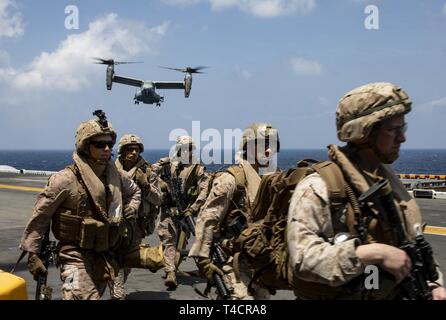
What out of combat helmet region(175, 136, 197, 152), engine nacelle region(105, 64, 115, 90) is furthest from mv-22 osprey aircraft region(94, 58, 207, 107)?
combat helmet region(175, 136, 197, 152)

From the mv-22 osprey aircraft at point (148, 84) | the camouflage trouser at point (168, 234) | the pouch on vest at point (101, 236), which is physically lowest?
→ the camouflage trouser at point (168, 234)

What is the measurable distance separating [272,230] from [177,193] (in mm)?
5340

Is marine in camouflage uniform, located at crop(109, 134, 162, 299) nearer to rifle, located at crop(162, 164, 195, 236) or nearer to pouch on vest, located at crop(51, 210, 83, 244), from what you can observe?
rifle, located at crop(162, 164, 195, 236)

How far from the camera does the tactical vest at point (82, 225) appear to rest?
4.61m

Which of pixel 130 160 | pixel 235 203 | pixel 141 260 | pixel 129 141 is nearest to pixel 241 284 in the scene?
pixel 235 203

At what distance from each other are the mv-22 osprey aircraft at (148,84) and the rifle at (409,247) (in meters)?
59.7

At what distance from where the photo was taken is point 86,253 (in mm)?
4676

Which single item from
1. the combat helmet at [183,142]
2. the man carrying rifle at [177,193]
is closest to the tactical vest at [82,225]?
the man carrying rifle at [177,193]

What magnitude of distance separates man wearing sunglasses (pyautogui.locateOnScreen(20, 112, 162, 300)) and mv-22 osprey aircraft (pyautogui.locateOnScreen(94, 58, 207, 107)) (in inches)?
2247

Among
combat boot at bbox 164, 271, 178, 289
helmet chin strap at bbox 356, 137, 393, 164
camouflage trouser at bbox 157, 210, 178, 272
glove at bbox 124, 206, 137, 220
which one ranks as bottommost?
combat boot at bbox 164, 271, 178, 289

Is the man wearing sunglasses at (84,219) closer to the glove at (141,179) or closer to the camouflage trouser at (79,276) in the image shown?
the camouflage trouser at (79,276)

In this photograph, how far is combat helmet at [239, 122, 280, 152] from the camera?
4.92 m
